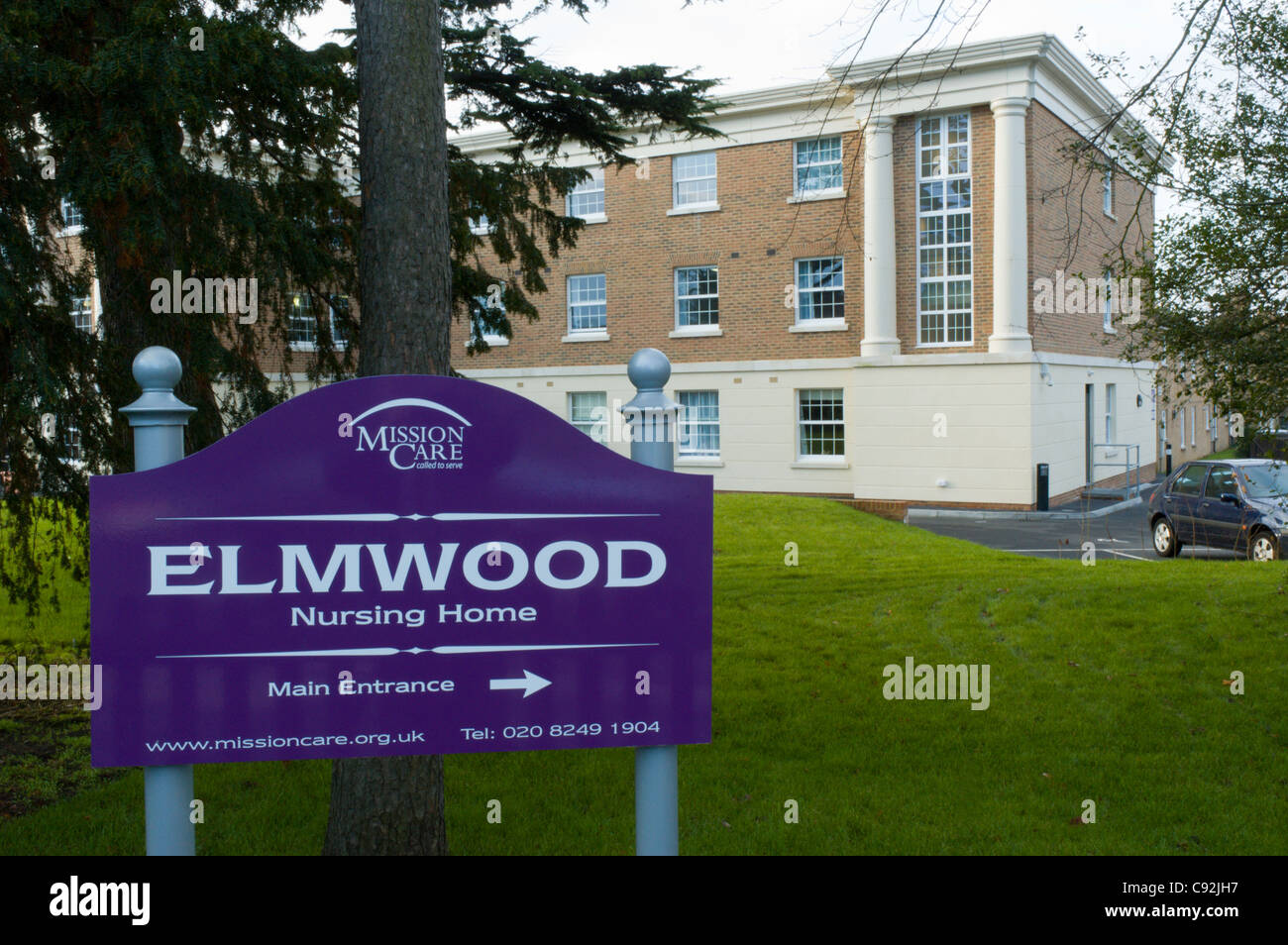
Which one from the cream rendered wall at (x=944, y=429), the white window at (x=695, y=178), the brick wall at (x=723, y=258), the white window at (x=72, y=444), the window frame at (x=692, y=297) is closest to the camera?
the white window at (x=72, y=444)

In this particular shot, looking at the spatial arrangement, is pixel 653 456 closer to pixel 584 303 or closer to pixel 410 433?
pixel 410 433

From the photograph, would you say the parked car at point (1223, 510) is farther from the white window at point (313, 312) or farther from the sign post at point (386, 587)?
the sign post at point (386, 587)

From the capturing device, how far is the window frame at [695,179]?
29812 mm

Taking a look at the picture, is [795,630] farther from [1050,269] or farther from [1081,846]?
[1050,269]

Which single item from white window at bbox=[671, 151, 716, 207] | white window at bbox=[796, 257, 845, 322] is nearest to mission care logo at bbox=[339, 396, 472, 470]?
white window at bbox=[796, 257, 845, 322]

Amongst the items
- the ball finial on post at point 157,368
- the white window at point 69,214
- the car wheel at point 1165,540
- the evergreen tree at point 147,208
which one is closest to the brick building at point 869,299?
the car wheel at point 1165,540

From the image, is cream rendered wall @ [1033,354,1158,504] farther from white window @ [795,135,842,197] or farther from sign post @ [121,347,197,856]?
sign post @ [121,347,197,856]

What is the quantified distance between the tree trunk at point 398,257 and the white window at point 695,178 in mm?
26024

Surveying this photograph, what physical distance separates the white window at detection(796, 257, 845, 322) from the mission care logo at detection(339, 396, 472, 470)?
84.6 feet

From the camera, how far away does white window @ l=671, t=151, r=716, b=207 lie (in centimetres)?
3000

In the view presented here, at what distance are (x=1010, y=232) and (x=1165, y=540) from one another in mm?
9907

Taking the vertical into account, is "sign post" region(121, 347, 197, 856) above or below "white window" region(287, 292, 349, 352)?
below

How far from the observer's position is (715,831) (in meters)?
5.56

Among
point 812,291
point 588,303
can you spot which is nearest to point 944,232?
point 812,291
